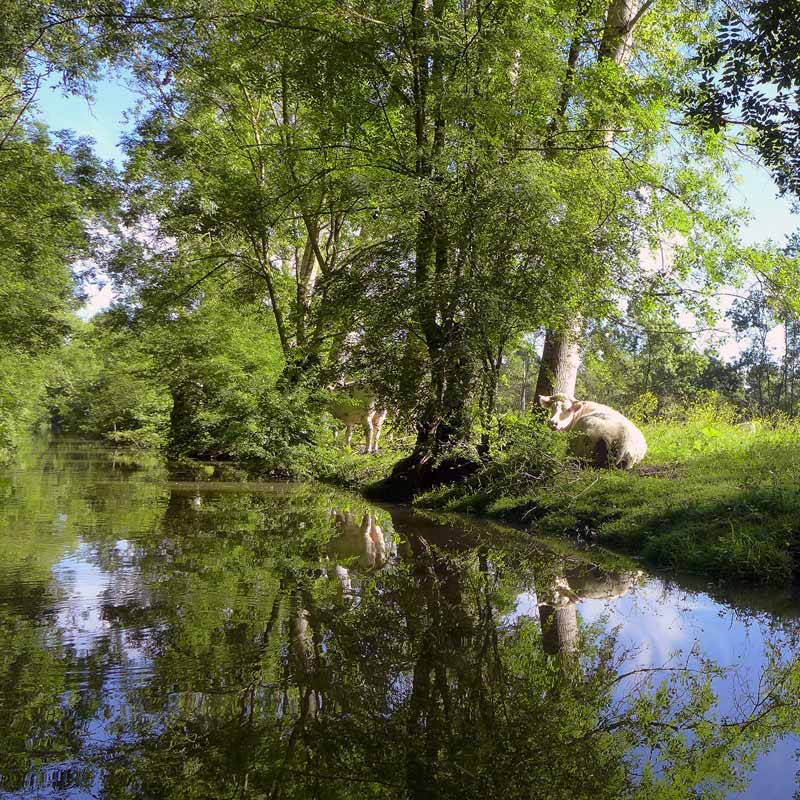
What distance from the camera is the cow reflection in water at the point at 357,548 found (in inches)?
291

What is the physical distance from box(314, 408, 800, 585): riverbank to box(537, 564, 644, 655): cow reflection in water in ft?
2.97

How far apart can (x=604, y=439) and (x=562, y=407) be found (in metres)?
1.19

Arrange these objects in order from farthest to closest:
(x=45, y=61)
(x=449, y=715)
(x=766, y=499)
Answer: (x=45, y=61) < (x=766, y=499) < (x=449, y=715)

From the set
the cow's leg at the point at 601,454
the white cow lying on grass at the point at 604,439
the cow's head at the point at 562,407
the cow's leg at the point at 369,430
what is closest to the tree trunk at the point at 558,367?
the cow's head at the point at 562,407

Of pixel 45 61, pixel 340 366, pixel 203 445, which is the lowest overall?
pixel 203 445

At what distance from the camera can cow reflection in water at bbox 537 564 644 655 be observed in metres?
5.12

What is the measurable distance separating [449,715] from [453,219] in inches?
377

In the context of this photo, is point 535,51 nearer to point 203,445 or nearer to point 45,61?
point 45,61

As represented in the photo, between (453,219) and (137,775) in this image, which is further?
(453,219)

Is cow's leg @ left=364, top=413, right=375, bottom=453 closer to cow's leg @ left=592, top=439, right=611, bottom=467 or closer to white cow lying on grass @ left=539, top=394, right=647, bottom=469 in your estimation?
white cow lying on grass @ left=539, top=394, right=647, bottom=469

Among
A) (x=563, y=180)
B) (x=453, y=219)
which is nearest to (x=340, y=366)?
(x=453, y=219)

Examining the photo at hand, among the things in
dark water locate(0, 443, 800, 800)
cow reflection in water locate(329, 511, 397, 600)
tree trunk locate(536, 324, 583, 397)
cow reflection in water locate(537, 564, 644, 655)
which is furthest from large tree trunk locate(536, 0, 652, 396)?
cow reflection in water locate(537, 564, 644, 655)

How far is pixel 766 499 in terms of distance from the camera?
8.19 metres

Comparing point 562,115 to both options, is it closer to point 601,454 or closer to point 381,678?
point 601,454
